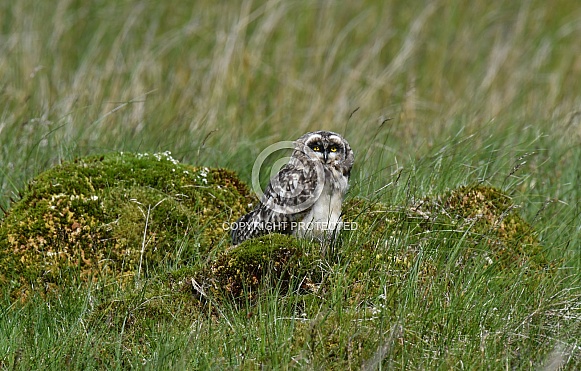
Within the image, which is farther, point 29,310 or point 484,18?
point 484,18

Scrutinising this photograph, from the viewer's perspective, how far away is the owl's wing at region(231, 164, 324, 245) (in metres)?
5.34

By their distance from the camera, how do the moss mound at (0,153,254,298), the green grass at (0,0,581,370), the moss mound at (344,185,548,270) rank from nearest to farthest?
the green grass at (0,0,581,370), the moss mound at (344,185,548,270), the moss mound at (0,153,254,298)

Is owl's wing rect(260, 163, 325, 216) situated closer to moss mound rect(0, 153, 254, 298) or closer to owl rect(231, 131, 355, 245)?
owl rect(231, 131, 355, 245)

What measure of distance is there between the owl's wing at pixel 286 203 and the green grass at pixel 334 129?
442mm

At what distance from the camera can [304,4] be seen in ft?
34.3

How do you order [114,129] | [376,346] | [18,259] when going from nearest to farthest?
1. [376,346]
2. [18,259]
3. [114,129]

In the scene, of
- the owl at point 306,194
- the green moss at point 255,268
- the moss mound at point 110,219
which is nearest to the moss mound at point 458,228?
the owl at point 306,194

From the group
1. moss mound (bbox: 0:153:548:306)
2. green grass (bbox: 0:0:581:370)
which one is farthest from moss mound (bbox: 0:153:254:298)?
green grass (bbox: 0:0:581:370)

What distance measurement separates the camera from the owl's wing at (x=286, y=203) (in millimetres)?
5336

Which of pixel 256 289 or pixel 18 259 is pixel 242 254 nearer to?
pixel 256 289

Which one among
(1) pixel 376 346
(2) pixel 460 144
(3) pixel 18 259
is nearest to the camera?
(1) pixel 376 346

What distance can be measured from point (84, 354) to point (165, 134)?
128 inches

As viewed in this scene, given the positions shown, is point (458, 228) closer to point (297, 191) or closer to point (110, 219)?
point (297, 191)

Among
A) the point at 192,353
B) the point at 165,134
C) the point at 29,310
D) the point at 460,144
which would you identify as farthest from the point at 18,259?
the point at 460,144
